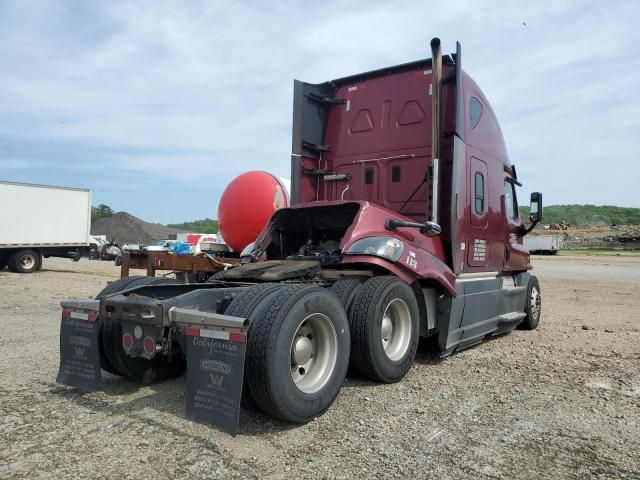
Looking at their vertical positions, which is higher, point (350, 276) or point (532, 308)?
point (350, 276)

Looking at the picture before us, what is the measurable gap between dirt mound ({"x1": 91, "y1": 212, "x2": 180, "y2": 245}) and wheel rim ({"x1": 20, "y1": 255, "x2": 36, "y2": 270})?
3283 cm

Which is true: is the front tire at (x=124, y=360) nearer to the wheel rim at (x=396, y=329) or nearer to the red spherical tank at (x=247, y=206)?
the wheel rim at (x=396, y=329)

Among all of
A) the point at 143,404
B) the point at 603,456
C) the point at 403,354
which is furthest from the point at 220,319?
the point at 603,456

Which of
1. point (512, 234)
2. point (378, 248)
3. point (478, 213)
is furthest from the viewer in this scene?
point (512, 234)

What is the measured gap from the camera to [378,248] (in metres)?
5.07

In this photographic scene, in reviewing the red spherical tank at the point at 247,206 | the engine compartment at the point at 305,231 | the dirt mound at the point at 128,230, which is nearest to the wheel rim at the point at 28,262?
the red spherical tank at the point at 247,206

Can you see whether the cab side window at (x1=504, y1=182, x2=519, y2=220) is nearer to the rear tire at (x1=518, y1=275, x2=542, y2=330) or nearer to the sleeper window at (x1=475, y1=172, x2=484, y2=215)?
the sleeper window at (x1=475, y1=172, x2=484, y2=215)

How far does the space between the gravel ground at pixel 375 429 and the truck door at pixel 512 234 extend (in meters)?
2.06

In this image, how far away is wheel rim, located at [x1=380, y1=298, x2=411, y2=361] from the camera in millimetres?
4961

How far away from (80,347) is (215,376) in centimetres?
149

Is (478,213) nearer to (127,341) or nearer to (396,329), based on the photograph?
(396,329)

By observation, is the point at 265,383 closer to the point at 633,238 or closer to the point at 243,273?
the point at 243,273

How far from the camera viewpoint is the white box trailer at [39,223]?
19469mm

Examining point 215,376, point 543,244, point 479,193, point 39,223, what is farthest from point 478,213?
point 543,244
